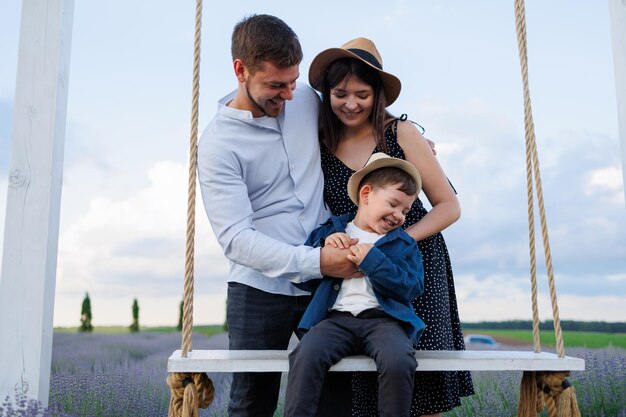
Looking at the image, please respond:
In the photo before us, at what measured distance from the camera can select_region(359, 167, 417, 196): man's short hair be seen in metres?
2.14

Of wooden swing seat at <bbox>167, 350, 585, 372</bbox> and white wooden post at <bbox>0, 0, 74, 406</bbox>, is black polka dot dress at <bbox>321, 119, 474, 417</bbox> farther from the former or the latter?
white wooden post at <bbox>0, 0, 74, 406</bbox>

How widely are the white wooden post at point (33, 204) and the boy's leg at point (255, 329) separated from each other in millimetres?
888

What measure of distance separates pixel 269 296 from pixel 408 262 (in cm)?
51

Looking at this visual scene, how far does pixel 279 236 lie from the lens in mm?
2352

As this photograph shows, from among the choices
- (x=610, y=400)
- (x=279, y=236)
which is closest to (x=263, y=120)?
(x=279, y=236)

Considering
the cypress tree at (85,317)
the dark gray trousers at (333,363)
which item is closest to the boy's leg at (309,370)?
the dark gray trousers at (333,363)

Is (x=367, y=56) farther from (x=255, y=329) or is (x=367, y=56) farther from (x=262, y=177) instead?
(x=255, y=329)

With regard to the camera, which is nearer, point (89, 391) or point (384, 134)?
point (384, 134)

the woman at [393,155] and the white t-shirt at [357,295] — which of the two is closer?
the white t-shirt at [357,295]

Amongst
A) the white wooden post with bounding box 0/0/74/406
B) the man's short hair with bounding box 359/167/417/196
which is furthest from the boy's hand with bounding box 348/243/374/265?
the white wooden post with bounding box 0/0/74/406

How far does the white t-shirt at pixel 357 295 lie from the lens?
6.97 ft

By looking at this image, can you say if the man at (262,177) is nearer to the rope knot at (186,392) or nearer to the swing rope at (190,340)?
the swing rope at (190,340)

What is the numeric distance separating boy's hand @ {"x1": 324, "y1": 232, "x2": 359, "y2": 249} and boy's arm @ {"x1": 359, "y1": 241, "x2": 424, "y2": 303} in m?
0.08

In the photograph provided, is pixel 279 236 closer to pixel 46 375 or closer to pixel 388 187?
pixel 388 187
